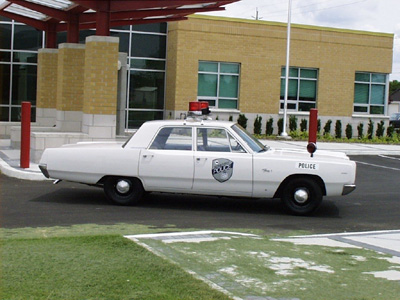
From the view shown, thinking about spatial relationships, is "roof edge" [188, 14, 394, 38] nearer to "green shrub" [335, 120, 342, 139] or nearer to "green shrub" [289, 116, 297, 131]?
"green shrub" [289, 116, 297, 131]

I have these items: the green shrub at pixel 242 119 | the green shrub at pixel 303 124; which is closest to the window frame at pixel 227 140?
the green shrub at pixel 242 119

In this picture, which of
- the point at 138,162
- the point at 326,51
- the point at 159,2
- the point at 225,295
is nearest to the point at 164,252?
the point at 225,295

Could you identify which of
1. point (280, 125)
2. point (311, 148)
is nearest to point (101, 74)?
point (311, 148)

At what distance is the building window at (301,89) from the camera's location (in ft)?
102

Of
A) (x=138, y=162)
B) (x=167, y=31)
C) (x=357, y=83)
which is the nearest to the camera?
(x=138, y=162)

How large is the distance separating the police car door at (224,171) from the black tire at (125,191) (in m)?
0.95

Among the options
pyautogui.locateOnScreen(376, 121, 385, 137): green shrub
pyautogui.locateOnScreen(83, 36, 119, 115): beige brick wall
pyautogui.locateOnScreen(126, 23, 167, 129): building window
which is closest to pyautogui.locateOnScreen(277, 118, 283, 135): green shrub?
pyautogui.locateOnScreen(376, 121, 385, 137): green shrub

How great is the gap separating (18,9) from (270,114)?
13.6 metres

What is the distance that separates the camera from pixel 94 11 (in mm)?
19094

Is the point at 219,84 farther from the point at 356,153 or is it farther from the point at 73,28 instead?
the point at 73,28

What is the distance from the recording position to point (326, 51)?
31.4m

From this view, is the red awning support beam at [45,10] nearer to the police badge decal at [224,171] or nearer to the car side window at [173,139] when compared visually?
the car side window at [173,139]

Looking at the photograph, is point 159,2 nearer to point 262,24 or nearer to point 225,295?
point 225,295

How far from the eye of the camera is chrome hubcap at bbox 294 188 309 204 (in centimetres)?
1009
